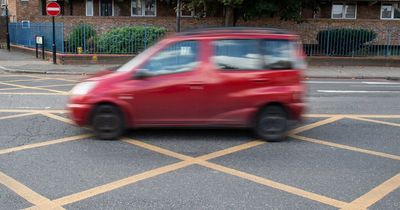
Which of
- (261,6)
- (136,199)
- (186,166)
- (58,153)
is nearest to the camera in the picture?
(136,199)

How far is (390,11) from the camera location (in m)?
30.6

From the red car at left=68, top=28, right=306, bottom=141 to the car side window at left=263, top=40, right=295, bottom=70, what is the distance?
0.02 m

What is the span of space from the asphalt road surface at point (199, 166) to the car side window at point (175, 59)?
1.07m

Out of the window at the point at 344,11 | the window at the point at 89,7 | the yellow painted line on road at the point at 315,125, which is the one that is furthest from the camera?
the window at the point at 89,7

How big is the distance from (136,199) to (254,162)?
6.25ft

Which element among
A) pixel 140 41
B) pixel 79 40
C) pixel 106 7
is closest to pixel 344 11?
pixel 106 7

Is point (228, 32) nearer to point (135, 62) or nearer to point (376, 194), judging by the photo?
point (135, 62)

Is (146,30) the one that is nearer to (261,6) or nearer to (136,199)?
(261,6)

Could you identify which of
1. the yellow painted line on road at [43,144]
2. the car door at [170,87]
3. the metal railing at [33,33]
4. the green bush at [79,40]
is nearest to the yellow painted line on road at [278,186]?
the car door at [170,87]

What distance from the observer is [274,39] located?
23.4 feet

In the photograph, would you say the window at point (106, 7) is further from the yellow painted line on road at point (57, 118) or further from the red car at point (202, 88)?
the red car at point (202, 88)

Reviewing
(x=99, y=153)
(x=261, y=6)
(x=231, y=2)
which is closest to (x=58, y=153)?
(x=99, y=153)

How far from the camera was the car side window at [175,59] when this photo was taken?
275 inches

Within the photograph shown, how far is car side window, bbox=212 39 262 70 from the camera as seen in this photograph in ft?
23.2
